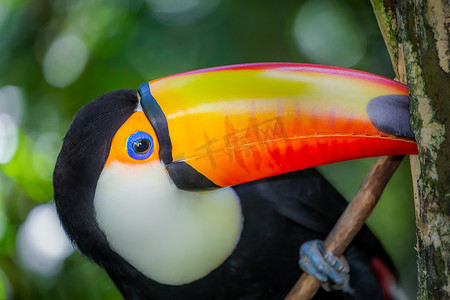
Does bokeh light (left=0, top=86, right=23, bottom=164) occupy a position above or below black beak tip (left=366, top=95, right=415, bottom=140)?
above

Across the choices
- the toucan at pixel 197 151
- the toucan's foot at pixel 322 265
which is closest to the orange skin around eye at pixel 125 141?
the toucan at pixel 197 151

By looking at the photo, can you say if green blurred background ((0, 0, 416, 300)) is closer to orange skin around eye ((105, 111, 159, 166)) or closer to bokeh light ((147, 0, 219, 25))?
bokeh light ((147, 0, 219, 25))

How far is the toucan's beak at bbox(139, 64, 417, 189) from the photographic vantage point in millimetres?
1359

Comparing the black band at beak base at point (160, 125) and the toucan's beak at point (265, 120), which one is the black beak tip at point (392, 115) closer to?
the toucan's beak at point (265, 120)

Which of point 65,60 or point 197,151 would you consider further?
point 65,60

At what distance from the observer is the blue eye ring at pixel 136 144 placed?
157 cm

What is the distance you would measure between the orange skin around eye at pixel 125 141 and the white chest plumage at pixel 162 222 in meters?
0.02

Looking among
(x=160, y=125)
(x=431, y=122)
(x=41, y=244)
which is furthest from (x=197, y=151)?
(x=41, y=244)

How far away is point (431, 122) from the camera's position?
107cm

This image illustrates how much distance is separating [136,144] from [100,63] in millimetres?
2032

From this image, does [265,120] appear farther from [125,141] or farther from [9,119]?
[9,119]

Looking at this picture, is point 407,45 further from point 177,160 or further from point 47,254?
point 47,254

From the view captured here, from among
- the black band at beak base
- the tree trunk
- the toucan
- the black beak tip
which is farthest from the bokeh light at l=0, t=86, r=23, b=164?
the tree trunk

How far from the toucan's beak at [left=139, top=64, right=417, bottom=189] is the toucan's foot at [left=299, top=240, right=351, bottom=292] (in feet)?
1.75
